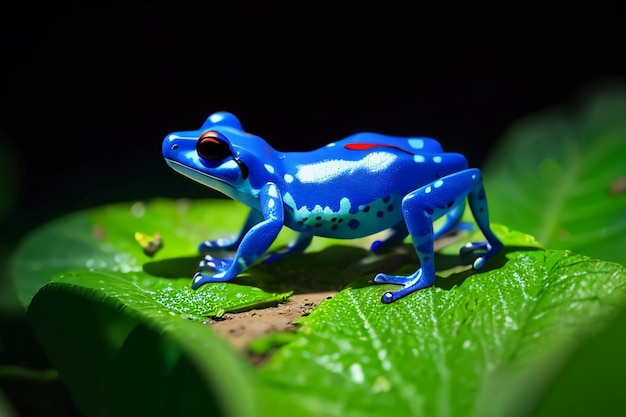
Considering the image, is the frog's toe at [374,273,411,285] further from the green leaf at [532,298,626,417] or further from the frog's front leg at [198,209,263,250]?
the green leaf at [532,298,626,417]

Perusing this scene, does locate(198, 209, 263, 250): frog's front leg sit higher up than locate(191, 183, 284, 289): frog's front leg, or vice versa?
locate(191, 183, 284, 289): frog's front leg

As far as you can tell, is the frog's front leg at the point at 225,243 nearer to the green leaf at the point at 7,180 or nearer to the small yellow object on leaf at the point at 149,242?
the small yellow object on leaf at the point at 149,242

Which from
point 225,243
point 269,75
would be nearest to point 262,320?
point 225,243

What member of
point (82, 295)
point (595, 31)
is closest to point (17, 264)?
point (82, 295)

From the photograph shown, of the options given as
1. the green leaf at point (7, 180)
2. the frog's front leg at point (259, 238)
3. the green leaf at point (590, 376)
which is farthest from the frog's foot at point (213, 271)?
the green leaf at point (7, 180)

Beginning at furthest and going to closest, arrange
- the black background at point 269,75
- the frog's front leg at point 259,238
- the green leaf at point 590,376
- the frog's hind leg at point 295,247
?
1. the black background at point 269,75
2. the frog's hind leg at point 295,247
3. the frog's front leg at point 259,238
4. the green leaf at point 590,376

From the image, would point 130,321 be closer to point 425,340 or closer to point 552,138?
point 425,340

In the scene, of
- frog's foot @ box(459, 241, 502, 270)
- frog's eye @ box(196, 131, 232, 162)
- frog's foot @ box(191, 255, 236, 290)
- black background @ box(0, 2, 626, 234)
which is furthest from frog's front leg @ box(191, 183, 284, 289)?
black background @ box(0, 2, 626, 234)
